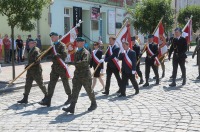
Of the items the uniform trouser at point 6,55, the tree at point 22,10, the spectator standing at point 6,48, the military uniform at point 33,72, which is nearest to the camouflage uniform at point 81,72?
the military uniform at point 33,72

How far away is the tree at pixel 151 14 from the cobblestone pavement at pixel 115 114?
50.6 ft

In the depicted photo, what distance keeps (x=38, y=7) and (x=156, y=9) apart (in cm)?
1394

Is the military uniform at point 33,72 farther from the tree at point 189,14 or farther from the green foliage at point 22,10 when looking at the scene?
the tree at point 189,14

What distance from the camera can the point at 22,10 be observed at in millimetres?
13211

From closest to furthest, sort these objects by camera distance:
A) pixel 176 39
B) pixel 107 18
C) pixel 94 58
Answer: pixel 94 58
pixel 176 39
pixel 107 18

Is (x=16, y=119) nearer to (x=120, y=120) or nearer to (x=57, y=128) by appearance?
(x=57, y=128)

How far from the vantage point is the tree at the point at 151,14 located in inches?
1013

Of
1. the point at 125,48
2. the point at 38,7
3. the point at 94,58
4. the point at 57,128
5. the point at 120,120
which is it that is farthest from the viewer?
Answer: the point at 38,7

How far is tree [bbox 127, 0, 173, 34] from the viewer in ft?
84.4

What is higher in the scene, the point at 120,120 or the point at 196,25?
the point at 196,25

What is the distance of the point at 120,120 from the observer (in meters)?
7.25

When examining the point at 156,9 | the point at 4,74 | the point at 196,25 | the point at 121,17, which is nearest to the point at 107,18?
the point at 121,17

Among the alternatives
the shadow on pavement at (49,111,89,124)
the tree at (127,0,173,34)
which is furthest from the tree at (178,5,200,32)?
the shadow on pavement at (49,111,89,124)

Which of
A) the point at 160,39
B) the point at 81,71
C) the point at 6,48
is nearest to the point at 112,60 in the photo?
the point at 81,71
